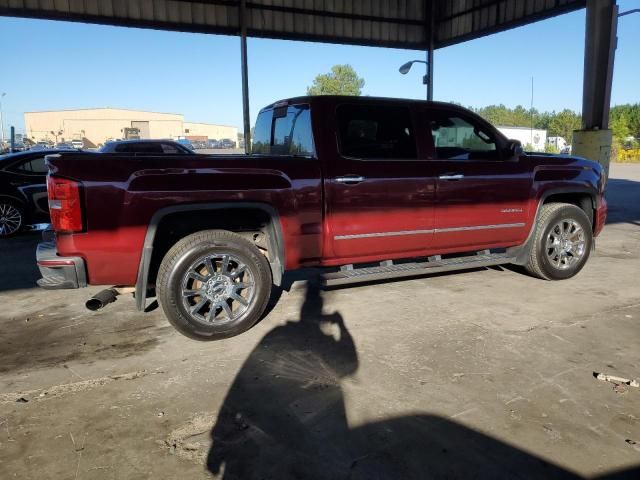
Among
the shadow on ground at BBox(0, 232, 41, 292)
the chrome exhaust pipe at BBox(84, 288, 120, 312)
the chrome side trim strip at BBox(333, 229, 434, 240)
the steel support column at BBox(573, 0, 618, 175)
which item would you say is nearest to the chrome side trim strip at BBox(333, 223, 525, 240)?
the chrome side trim strip at BBox(333, 229, 434, 240)

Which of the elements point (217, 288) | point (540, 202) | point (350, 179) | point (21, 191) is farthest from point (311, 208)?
point (21, 191)

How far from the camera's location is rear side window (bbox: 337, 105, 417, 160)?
14.4 feet

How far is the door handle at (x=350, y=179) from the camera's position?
4191mm

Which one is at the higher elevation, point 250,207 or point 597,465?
point 250,207

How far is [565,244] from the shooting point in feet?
18.1

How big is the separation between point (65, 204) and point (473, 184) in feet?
12.0

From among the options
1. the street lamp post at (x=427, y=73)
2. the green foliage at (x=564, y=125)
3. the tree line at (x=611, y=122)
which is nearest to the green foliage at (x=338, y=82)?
the tree line at (x=611, y=122)

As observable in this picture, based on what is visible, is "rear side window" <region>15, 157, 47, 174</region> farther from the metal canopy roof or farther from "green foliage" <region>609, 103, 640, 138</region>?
"green foliage" <region>609, 103, 640, 138</region>

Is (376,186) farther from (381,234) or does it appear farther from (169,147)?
(169,147)

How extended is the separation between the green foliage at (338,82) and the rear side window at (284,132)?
71.1 meters

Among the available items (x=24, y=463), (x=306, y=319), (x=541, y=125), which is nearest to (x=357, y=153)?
(x=306, y=319)

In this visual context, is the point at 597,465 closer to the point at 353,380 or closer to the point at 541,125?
the point at 353,380

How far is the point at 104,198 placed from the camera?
135 inches

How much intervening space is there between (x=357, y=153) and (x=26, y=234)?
7.77 metres
